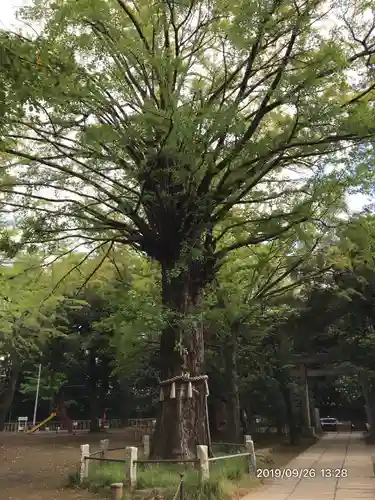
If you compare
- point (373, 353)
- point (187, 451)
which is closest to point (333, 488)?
point (187, 451)

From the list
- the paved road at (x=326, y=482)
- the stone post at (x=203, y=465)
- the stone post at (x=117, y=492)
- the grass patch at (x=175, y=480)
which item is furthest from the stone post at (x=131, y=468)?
the paved road at (x=326, y=482)

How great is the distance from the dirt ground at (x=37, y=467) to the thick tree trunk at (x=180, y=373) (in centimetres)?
160

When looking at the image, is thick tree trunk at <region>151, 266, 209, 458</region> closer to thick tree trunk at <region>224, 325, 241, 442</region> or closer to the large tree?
the large tree

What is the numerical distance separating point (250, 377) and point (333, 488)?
1079 cm

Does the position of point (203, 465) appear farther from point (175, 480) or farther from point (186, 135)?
point (186, 135)

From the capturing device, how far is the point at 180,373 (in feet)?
27.6

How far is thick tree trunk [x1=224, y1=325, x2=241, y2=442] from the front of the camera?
1448cm

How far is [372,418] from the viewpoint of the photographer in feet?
62.6

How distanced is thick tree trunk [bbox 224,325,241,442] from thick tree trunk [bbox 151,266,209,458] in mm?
6029

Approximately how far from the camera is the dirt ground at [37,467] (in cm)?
777

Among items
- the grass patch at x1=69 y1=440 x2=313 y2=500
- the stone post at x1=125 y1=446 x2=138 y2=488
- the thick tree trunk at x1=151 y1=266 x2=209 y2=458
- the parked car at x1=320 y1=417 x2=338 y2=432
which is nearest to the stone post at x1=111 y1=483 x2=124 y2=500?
the grass patch at x1=69 y1=440 x2=313 y2=500

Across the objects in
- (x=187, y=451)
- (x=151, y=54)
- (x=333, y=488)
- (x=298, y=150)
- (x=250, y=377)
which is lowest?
(x=333, y=488)

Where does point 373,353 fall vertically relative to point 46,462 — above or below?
above

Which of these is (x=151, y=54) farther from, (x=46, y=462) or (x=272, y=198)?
(x=46, y=462)
